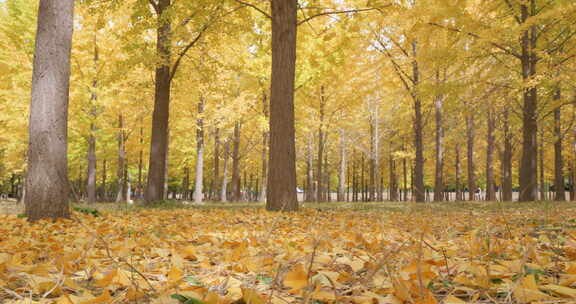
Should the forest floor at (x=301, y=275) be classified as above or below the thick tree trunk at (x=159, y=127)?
below

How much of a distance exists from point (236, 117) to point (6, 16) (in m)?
Result: 11.0

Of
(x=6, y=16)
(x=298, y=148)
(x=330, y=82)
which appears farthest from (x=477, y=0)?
(x=6, y=16)

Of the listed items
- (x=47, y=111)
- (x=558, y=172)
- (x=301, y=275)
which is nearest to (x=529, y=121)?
(x=558, y=172)

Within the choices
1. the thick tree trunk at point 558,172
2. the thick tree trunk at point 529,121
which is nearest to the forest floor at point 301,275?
the thick tree trunk at point 529,121

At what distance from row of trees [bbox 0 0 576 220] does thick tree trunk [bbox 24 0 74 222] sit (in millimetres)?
13

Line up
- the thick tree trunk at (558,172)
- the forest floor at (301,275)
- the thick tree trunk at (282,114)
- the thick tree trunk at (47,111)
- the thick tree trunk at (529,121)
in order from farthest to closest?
the thick tree trunk at (558,172)
the thick tree trunk at (529,121)
the thick tree trunk at (282,114)
the thick tree trunk at (47,111)
the forest floor at (301,275)

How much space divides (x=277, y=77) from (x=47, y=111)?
140 inches

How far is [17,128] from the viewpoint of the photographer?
13.8 m

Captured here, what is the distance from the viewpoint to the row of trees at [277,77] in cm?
650

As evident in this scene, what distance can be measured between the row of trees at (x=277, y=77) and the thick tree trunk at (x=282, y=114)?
2 cm

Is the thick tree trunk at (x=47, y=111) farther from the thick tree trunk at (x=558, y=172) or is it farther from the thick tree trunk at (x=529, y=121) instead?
the thick tree trunk at (x=558, y=172)

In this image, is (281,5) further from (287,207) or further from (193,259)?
(193,259)

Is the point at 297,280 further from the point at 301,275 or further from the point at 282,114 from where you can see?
the point at 282,114

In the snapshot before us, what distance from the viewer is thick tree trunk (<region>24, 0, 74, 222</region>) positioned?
15.0 feet
